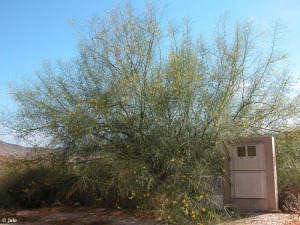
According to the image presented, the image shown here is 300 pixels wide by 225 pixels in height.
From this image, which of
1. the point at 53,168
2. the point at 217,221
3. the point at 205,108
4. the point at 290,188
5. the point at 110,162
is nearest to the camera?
the point at 217,221

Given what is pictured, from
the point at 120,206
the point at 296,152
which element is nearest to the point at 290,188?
the point at 296,152

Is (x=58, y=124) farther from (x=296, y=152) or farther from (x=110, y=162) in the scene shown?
(x=296, y=152)

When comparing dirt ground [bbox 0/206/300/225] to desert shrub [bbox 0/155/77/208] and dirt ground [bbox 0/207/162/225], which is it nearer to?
dirt ground [bbox 0/207/162/225]

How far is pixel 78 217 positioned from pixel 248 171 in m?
4.97

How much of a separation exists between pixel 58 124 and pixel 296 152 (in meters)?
6.95

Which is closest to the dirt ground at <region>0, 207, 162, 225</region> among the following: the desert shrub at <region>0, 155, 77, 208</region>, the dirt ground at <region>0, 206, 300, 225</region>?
the dirt ground at <region>0, 206, 300, 225</region>

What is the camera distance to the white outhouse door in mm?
10000

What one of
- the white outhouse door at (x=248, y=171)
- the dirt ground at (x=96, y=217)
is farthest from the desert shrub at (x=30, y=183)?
the white outhouse door at (x=248, y=171)

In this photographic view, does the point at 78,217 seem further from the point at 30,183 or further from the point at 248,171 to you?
the point at 248,171

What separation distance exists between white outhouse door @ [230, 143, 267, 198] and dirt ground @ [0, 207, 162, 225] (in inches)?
99.5

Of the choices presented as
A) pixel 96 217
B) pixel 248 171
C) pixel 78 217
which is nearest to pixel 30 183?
pixel 78 217

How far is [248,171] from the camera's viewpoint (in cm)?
1023

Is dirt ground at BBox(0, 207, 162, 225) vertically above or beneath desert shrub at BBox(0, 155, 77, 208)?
beneath

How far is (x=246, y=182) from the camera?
1020cm
